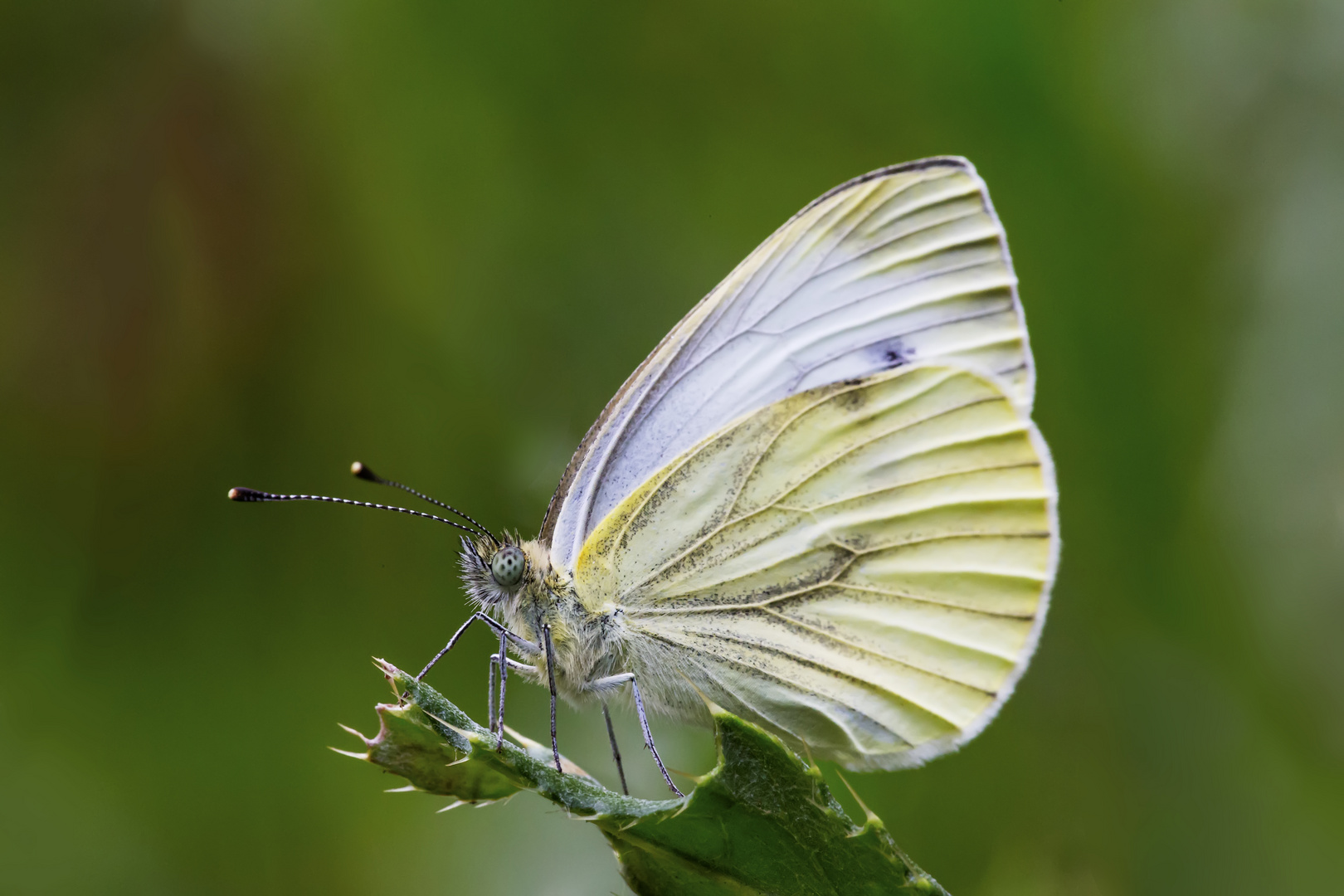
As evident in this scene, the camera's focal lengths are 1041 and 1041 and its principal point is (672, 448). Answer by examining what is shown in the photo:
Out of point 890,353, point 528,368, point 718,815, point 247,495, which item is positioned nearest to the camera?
point 718,815

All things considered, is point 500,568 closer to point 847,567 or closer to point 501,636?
point 501,636

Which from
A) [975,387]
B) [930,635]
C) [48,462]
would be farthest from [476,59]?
[930,635]

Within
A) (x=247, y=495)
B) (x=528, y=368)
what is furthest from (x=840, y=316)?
(x=247, y=495)

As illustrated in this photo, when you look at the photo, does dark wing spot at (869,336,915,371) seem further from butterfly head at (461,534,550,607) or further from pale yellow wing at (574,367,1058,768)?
butterfly head at (461,534,550,607)

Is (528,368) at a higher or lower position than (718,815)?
higher

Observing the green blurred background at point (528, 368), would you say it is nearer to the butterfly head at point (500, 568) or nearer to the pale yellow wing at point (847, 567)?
the pale yellow wing at point (847, 567)

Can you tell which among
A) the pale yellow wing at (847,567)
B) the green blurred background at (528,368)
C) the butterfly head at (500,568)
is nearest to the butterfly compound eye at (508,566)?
the butterfly head at (500,568)

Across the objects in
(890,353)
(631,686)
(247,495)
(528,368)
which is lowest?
(631,686)
